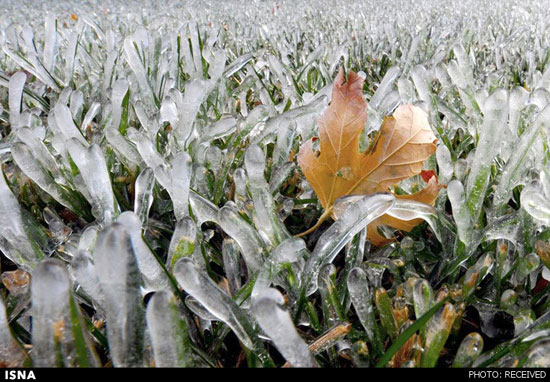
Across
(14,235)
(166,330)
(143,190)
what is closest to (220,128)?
(143,190)

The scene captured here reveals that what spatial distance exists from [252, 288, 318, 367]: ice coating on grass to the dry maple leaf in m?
0.40

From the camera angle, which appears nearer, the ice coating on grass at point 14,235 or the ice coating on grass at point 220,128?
the ice coating on grass at point 14,235

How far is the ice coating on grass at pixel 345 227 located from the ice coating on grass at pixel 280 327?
0.20 meters

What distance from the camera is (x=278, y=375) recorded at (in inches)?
23.6

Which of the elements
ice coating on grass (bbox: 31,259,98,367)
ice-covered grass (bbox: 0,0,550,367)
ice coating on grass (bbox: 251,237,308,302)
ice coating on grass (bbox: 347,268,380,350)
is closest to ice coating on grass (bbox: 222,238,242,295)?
ice-covered grass (bbox: 0,0,550,367)

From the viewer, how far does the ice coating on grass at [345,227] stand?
70 centimetres

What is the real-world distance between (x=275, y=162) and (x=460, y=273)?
18.8 inches

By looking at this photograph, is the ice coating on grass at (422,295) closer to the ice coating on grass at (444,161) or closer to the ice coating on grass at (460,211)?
the ice coating on grass at (460,211)

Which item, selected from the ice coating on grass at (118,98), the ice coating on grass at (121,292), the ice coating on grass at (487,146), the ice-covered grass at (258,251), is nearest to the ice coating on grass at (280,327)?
the ice-covered grass at (258,251)

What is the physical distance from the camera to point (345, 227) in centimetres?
71

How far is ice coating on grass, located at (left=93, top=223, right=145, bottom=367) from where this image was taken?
449mm

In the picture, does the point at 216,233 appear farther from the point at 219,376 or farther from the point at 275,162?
the point at 219,376

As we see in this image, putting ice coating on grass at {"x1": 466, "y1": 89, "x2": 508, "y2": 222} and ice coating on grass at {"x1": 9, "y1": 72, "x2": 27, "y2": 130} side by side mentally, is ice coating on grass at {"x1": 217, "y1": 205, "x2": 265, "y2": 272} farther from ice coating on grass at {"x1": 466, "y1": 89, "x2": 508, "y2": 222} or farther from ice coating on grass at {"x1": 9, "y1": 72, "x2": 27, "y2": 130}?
ice coating on grass at {"x1": 9, "y1": 72, "x2": 27, "y2": 130}

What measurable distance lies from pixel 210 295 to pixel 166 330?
0.39 feet
